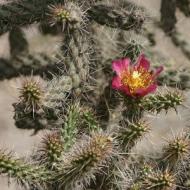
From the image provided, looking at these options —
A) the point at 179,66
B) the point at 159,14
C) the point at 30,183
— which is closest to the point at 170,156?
the point at 30,183

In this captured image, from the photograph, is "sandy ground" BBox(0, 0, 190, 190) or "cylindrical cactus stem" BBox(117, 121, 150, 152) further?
"sandy ground" BBox(0, 0, 190, 190)

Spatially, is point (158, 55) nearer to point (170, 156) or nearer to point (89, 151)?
point (170, 156)

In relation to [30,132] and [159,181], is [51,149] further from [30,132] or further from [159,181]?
[30,132]

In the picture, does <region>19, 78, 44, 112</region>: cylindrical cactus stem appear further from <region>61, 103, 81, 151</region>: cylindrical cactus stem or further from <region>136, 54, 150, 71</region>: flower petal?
<region>136, 54, 150, 71</region>: flower petal

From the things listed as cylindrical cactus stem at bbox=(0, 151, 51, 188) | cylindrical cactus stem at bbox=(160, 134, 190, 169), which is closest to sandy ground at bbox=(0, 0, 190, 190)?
cylindrical cactus stem at bbox=(160, 134, 190, 169)

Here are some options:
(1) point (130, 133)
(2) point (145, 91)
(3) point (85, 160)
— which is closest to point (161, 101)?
(2) point (145, 91)

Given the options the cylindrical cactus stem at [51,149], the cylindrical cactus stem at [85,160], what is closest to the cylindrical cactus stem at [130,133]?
the cylindrical cactus stem at [85,160]
